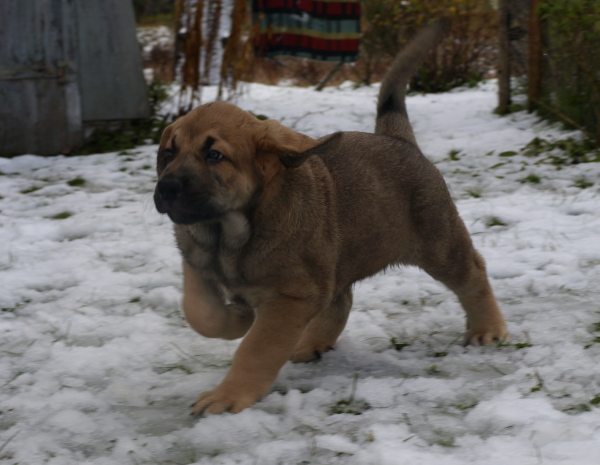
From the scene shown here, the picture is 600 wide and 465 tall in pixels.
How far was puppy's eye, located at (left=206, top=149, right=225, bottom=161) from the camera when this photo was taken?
258 cm

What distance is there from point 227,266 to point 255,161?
0.40 metres

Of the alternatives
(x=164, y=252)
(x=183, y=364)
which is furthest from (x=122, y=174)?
(x=183, y=364)

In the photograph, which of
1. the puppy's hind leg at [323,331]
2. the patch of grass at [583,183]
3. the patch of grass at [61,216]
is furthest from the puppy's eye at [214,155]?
the patch of grass at [583,183]

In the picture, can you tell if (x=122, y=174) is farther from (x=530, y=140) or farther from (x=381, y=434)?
(x=381, y=434)

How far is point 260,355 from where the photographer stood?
106 inches

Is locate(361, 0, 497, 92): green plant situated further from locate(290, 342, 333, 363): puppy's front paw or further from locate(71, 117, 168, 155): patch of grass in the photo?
locate(290, 342, 333, 363): puppy's front paw

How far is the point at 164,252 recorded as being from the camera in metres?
4.70

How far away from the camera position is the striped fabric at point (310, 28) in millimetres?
10867

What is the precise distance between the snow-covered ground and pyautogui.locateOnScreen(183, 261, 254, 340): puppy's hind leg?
0.72ft

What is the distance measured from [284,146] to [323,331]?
1.04m

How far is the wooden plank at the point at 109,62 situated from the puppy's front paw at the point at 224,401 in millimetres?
5813

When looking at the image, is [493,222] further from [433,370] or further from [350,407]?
[350,407]

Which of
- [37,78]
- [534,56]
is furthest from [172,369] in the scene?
[534,56]

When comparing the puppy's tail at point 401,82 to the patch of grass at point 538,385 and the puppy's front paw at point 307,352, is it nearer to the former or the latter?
the puppy's front paw at point 307,352
